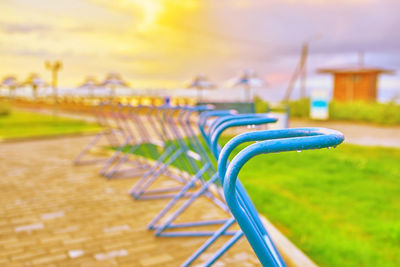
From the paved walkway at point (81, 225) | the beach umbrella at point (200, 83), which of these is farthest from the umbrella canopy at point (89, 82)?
the paved walkway at point (81, 225)

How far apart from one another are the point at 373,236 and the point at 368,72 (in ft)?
95.5

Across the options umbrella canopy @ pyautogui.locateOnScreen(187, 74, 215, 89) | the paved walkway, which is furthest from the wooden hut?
the paved walkway

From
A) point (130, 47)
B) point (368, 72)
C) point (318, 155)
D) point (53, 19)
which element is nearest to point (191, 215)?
point (318, 155)

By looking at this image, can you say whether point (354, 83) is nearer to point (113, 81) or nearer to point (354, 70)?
point (354, 70)

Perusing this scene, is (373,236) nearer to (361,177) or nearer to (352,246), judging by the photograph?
(352,246)

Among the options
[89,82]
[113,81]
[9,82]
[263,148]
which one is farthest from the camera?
[9,82]

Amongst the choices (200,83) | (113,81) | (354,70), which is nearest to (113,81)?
(113,81)

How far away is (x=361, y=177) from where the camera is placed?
667 cm

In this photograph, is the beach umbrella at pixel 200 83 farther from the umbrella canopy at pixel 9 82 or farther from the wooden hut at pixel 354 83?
the umbrella canopy at pixel 9 82

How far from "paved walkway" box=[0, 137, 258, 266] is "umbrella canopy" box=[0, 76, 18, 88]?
46.2 metres

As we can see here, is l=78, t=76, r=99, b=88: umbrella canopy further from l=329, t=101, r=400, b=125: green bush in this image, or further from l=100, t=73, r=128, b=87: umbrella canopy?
l=329, t=101, r=400, b=125: green bush

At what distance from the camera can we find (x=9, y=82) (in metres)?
48.7

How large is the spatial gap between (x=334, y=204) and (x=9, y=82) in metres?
51.2

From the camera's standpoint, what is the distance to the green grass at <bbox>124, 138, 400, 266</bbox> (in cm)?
344
